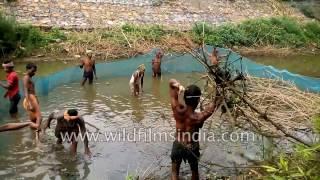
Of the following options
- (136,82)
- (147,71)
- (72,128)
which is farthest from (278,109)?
(147,71)

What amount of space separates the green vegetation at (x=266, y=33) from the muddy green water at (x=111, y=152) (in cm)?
1116

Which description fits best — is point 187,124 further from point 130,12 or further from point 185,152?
point 130,12

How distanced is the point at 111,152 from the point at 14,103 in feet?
10.4

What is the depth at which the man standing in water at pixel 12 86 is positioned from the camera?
10203 millimetres

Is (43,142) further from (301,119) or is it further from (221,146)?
(301,119)

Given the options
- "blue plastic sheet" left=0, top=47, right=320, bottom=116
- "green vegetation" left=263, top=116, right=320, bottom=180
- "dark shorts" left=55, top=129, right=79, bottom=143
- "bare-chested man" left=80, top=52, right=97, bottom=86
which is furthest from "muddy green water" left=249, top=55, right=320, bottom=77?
"green vegetation" left=263, top=116, right=320, bottom=180

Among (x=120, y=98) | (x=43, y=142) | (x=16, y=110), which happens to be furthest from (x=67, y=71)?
(x=43, y=142)

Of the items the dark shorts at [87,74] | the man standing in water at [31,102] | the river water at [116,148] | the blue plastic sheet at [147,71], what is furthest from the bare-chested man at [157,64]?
the man standing in water at [31,102]

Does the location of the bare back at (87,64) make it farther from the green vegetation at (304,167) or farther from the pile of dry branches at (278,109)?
the green vegetation at (304,167)

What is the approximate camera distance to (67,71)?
13930 millimetres

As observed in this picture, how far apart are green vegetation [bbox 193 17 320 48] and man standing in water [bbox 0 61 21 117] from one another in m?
12.6

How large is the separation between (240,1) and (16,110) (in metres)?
19.4

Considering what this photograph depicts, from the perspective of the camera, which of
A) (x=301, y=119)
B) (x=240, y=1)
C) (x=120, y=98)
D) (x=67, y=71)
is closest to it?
(x=301, y=119)

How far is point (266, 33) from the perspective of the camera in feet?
77.8
